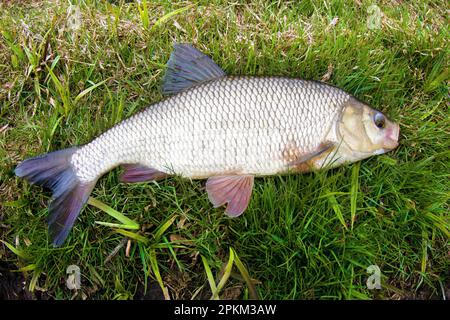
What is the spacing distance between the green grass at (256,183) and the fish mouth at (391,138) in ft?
0.28

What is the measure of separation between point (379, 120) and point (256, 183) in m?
0.84

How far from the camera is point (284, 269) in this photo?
2.41 meters

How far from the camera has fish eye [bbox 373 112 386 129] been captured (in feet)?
8.37

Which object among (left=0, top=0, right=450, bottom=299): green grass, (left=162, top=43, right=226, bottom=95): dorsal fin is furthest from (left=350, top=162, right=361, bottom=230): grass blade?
(left=162, top=43, right=226, bottom=95): dorsal fin

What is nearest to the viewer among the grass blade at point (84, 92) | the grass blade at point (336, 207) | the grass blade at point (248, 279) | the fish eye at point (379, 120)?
the grass blade at point (248, 279)

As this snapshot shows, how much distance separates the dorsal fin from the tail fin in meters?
0.75

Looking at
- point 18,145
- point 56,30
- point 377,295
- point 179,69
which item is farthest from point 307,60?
point 18,145

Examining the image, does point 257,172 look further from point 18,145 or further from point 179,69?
point 18,145

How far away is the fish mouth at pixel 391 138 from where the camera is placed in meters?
2.57

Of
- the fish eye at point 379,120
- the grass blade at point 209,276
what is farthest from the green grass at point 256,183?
the fish eye at point 379,120

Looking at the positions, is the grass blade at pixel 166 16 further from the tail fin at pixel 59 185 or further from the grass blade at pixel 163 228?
the grass blade at pixel 163 228

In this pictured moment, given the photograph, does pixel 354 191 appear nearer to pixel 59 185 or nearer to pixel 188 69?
pixel 188 69

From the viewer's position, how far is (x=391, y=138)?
2.57 metres

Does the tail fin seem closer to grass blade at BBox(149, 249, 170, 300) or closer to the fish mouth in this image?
grass blade at BBox(149, 249, 170, 300)
